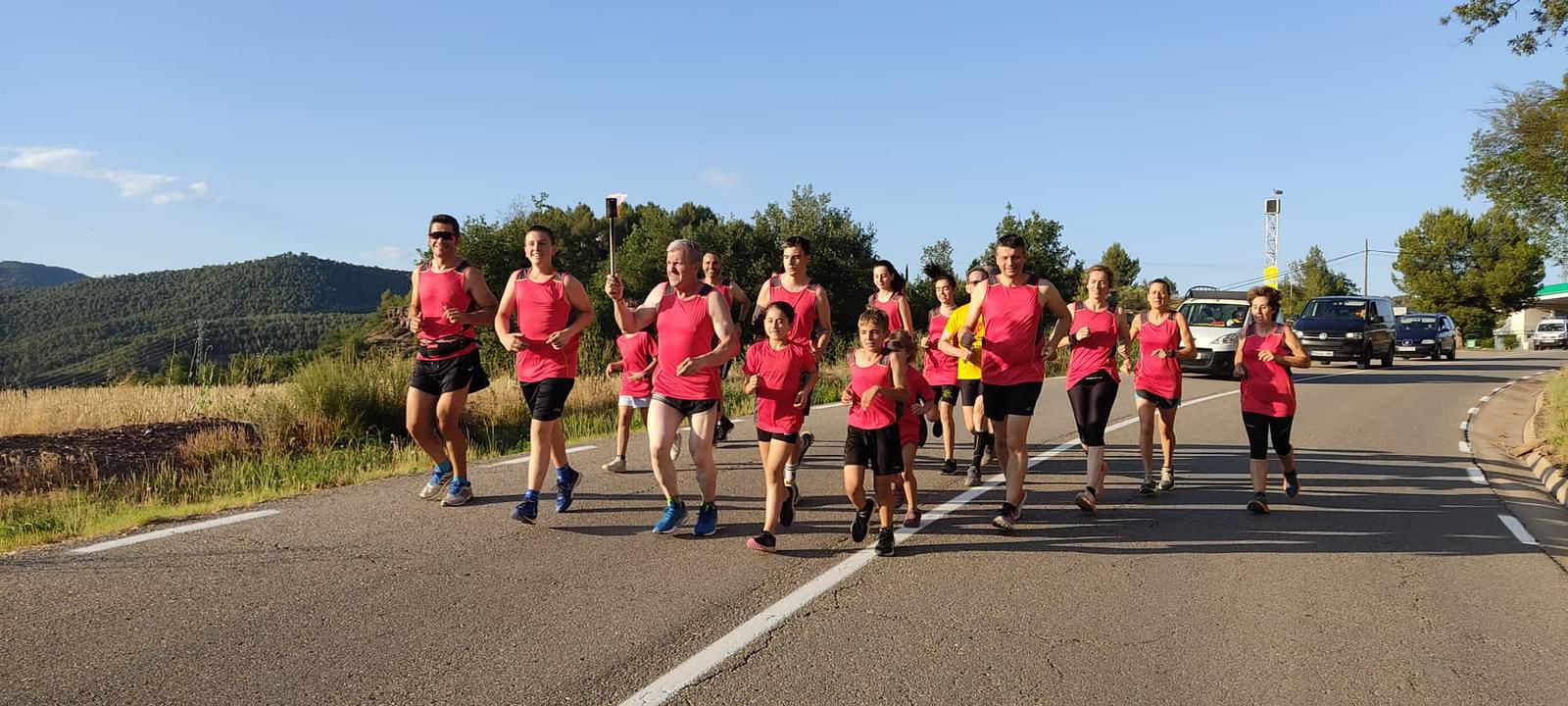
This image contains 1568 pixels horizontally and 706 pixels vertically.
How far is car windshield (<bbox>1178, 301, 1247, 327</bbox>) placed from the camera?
23.4m

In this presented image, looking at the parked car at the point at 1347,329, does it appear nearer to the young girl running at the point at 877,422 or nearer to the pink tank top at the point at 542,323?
the young girl running at the point at 877,422

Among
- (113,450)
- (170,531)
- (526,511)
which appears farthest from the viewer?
(113,450)

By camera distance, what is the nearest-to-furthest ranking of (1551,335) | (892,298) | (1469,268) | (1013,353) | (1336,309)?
(1013,353) < (892,298) < (1336,309) < (1551,335) < (1469,268)

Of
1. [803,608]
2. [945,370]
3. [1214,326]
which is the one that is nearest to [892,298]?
[945,370]

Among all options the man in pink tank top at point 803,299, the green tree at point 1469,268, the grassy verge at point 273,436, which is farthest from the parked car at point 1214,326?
the green tree at point 1469,268

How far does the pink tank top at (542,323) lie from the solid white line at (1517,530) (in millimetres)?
6429

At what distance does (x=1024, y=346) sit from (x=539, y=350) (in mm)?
3170

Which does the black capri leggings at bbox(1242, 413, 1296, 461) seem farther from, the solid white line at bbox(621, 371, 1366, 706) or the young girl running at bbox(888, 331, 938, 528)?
the young girl running at bbox(888, 331, 938, 528)

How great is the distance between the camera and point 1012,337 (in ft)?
22.4

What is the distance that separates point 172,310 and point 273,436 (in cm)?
8441

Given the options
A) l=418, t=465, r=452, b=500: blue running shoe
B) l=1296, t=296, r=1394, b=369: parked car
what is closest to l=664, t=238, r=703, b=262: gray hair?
l=418, t=465, r=452, b=500: blue running shoe

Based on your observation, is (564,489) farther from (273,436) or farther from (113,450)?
(113,450)

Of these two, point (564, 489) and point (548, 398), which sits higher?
point (548, 398)

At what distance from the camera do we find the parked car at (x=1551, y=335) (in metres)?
55.2
